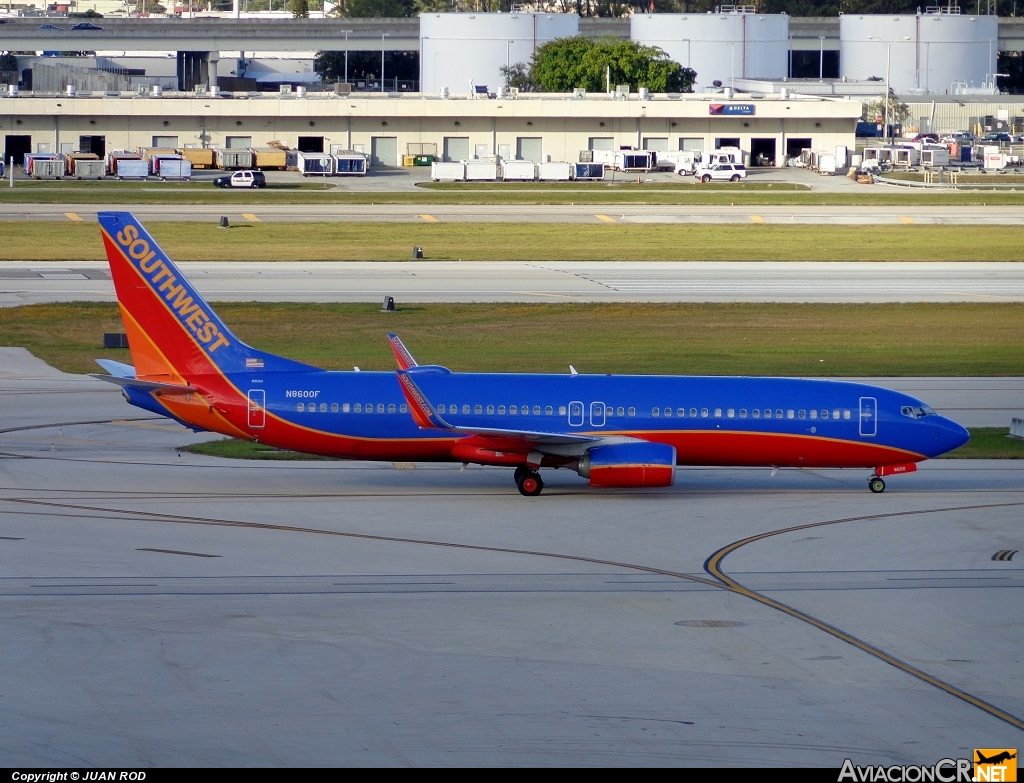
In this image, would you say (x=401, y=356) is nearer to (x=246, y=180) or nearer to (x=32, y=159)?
(x=246, y=180)

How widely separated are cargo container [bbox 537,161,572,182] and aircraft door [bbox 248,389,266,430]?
105251 millimetres

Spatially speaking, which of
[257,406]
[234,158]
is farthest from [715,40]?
[257,406]

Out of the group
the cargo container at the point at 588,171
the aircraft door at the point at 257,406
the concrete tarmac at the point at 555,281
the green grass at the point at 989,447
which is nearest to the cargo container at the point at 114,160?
the cargo container at the point at 588,171

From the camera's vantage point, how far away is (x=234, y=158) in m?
139

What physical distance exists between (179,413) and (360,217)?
70.5 metres

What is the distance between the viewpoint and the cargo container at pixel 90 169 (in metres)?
131

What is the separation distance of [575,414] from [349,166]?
349 ft

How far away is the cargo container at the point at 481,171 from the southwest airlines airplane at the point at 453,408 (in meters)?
101

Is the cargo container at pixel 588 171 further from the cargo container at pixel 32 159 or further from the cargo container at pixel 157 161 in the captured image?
the cargo container at pixel 32 159

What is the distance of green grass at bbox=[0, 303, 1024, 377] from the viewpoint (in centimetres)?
5494

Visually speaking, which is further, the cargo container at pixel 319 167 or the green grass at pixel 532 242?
the cargo container at pixel 319 167

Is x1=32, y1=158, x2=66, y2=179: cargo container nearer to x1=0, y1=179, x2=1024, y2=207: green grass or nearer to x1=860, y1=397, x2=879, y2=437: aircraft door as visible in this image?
x1=0, y1=179, x2=1024, y2=207: green grass

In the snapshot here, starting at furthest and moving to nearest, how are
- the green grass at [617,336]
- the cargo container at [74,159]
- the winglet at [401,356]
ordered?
the cargo container at [74,159]
the green grass at [617,336]
the winglet at [401,356]

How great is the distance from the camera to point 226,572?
28344mm
